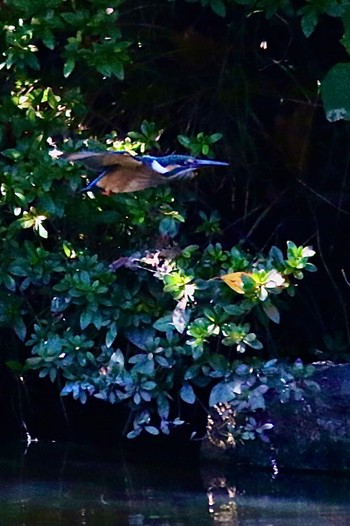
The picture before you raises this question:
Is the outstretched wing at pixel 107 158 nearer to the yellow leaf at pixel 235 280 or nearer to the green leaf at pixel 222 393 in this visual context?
the yellow leaf at pixel 235 280

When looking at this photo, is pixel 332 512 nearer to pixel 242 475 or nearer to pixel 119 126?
pixel 242 475

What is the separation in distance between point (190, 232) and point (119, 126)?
0.54 meters

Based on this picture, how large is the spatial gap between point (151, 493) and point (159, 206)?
3.71ft

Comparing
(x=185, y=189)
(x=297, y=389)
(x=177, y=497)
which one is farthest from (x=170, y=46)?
(x=177, y=497)

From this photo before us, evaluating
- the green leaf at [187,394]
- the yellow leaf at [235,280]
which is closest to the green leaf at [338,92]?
the yellow leaf at [235,280]

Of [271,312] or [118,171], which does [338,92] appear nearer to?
[118,171]

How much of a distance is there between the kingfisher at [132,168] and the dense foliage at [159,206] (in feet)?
1.09

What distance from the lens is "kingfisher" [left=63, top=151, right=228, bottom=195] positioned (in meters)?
4.01

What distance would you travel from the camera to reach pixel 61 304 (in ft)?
15.1

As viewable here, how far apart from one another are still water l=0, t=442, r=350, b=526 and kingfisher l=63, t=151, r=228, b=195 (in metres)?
1.07

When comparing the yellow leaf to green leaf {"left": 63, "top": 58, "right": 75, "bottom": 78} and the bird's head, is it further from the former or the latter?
green leaf {"left": 63, "top": 58, "right": 75, "bottom": 78}

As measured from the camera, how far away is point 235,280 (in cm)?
432

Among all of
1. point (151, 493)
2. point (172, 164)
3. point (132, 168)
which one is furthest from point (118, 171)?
point (151, 493)

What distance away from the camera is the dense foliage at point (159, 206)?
174 inches
